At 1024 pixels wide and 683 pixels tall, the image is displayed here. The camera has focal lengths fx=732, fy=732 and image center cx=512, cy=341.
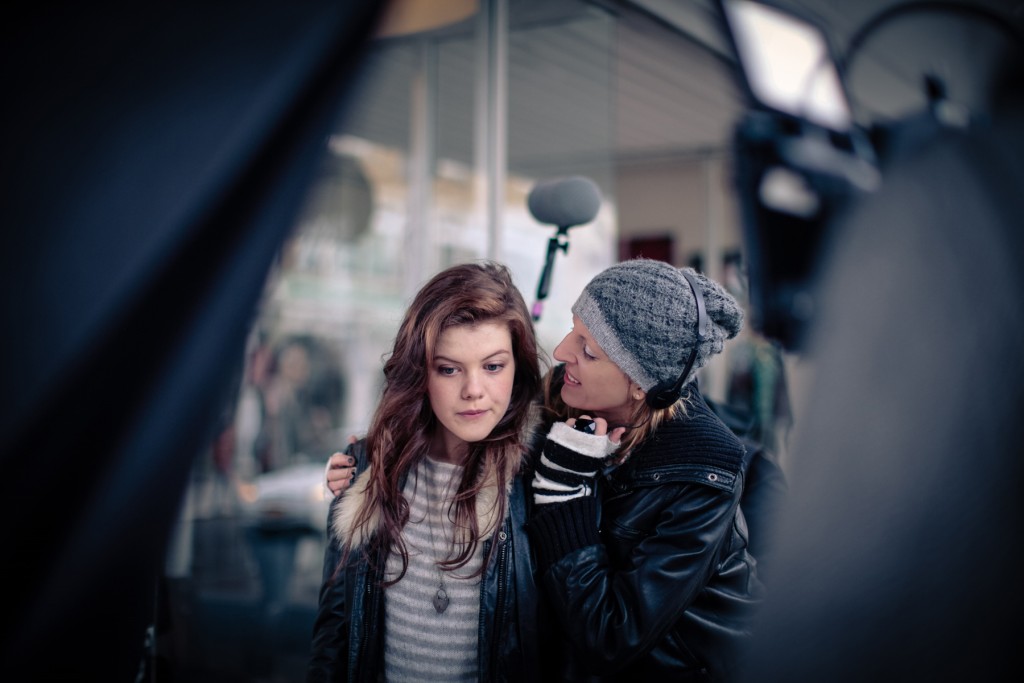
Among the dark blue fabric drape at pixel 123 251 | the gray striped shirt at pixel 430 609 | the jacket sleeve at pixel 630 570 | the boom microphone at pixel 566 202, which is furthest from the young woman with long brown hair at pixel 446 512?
the dark blue fabric drape at pixel 123 251

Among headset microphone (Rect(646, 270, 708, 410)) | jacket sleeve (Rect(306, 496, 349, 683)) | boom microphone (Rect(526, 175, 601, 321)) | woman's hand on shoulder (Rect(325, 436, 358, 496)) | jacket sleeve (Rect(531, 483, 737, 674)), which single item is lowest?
jacket sleeve (Rect(306, 496, 349, 683))

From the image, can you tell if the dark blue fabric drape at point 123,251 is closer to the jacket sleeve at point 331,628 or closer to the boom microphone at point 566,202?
the jacket sleeve at point 331,628

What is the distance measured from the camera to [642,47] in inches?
134

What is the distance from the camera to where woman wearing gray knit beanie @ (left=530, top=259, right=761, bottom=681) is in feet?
3.66

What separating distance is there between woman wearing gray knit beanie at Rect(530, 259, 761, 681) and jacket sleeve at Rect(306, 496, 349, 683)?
402 mm

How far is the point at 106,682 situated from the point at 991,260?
30.6 inches

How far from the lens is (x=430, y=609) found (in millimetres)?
1278

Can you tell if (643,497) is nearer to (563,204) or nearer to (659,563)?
(659,563)

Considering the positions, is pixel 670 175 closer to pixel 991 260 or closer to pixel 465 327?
pixel 465 327

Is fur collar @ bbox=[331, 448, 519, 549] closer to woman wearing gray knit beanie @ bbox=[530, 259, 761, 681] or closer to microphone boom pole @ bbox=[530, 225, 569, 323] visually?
woman wearing gray knit beanie @ bbox=[530, 259, 761, 681]

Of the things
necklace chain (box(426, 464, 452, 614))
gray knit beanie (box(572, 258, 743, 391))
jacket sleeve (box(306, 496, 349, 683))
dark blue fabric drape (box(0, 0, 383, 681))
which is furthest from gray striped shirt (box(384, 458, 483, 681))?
dark blue fabric drape (box(0, 0, 383, 681))

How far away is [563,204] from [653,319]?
0.58 m

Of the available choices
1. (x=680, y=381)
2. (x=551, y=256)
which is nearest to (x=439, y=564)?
(x=680, y=381)

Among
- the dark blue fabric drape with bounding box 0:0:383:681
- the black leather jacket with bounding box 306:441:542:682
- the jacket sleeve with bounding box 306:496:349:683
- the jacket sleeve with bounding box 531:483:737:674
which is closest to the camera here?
the dark blue fabric drape with bounding box 0:0:383:681
